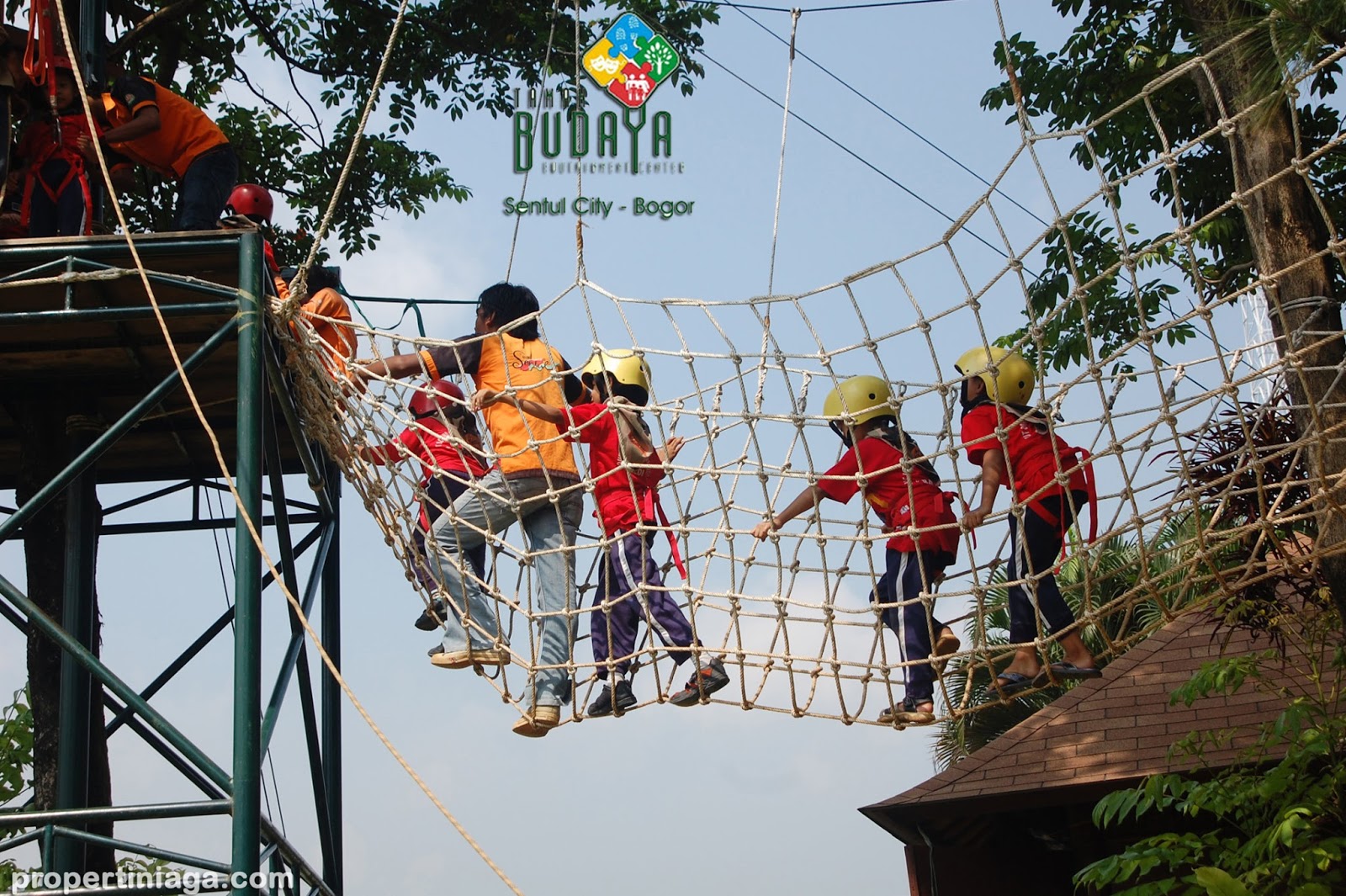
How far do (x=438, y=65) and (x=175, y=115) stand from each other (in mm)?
3958

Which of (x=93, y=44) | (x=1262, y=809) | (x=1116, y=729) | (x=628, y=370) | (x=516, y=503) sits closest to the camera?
(x=516, y=503)

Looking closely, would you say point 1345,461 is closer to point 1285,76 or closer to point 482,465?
point 1285,76

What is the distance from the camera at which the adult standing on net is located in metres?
6.06

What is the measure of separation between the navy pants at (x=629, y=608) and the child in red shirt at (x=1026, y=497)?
1132mm

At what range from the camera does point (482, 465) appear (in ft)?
21.5

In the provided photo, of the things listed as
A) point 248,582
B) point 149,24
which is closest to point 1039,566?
point 248,582

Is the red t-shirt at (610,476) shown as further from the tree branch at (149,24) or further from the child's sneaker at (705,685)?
the tree branch at (149,24)

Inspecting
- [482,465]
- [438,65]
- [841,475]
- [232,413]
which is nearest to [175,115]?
[232,413]

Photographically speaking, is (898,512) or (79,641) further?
(79,641)

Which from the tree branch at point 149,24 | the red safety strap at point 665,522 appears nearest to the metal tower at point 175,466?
the red safety strap at point 665,522

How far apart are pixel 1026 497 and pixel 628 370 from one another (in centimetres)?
164

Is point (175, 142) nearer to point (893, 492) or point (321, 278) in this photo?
point (321, 278)

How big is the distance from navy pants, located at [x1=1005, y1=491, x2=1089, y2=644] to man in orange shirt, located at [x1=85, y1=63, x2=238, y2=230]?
3381 millimetres

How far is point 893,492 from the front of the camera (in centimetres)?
591
